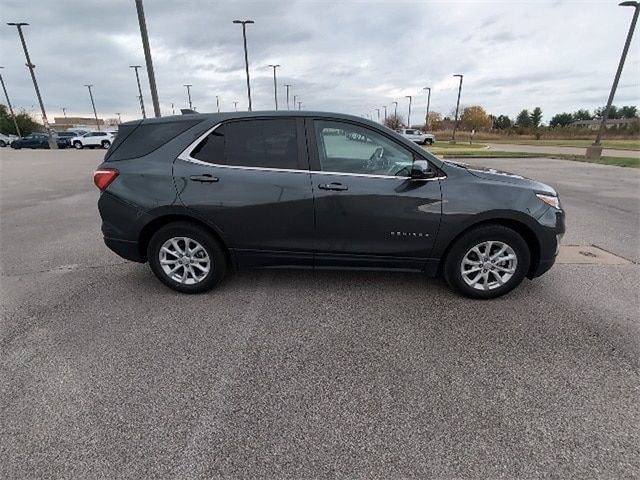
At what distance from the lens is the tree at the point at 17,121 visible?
68812 millimetres

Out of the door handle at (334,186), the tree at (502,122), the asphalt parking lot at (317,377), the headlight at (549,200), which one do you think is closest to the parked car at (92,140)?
the asphalt parking lot at (317,377)

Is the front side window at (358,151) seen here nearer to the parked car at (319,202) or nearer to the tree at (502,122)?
the parked car at (319,202)

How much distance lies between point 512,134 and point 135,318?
6497 centimetres

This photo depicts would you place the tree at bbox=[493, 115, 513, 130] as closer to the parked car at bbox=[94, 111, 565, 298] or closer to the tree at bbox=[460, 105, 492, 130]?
the tree at bbox=[460, 105, 492, 130]

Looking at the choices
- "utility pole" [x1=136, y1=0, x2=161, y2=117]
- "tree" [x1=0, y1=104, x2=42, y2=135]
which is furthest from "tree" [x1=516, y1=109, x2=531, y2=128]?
"tree" [x1=0, y1=104, x2=42, y2=135]

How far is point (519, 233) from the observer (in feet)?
11.4

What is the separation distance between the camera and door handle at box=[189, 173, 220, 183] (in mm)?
3418

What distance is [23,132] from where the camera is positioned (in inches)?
2771

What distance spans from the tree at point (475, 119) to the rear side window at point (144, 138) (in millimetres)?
74990

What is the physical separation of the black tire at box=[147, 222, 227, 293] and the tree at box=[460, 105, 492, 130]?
75122mm

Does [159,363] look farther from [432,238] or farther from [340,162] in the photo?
[432,238]

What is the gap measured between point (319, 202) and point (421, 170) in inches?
36.6

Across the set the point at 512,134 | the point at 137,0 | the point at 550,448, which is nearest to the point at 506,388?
the point at 550,448

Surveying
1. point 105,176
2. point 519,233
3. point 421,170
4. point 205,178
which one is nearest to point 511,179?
point 519,233
